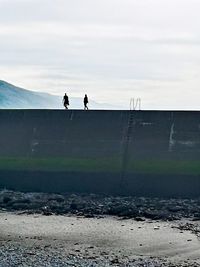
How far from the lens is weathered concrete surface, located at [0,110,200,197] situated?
25.1m

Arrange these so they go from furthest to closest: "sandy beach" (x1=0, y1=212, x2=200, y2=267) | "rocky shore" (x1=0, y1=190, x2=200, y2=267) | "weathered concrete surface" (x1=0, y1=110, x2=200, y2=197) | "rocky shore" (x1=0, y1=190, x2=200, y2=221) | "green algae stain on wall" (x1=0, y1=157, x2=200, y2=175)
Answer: "green algae stain on wall" (x1=0, y1=157, x2=200, y2=175), "weathered concrete surface" (x1=0, y1=110, x2=200, y2=197), "rocky shore" (x1=0, y1=190, x2=200, y2=221), "rocky shore" (x1=0, y1=190, x2=200, y2=267), "sandy beach" (x1=0, y1=212, x2=200, y2=267)

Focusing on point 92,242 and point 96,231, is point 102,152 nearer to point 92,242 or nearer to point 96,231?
point 96,231

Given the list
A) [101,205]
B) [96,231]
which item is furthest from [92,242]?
[101,205]

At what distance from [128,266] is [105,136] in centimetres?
1335

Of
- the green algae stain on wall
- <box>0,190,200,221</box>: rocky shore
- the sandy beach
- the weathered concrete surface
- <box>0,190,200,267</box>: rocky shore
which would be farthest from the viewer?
the green algae stain on wall

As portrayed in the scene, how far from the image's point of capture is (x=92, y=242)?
1673 cm

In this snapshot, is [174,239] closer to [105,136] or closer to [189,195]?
[189,195]

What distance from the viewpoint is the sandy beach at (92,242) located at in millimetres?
14695

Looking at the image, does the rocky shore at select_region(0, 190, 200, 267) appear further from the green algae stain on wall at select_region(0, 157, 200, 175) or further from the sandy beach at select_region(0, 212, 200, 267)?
the green algae stain on wall at select_region(0, 157, 200, 175)

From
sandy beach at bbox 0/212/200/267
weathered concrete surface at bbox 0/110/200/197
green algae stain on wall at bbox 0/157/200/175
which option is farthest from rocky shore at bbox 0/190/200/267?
green algae stain on wall at bbox 0/157/200/175

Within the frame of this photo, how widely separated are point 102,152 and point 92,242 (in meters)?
10.2

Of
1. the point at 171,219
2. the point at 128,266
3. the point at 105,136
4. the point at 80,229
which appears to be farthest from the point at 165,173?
the point at 128,266

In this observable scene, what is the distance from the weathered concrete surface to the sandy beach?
4.95 meters

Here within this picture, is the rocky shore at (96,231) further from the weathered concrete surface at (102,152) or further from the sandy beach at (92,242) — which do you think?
the weathered concrete surface at (102,152)
